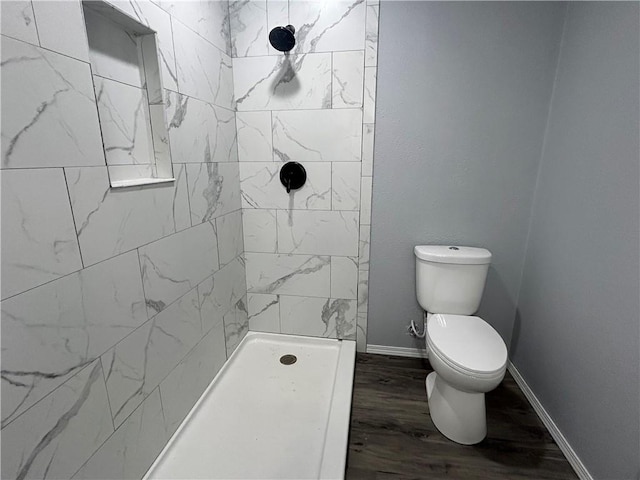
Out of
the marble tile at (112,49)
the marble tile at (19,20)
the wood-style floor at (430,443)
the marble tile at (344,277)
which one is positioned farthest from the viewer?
the marble tile at (344,277)

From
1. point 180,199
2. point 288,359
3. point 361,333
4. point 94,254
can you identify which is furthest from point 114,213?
point 361,333

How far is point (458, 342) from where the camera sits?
1427 millimetres

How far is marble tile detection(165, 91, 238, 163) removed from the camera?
1308 millimetres

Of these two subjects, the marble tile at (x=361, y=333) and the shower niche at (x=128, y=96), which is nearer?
the shower niche at (x=128, y=96)

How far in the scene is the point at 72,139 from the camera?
0.86 meters

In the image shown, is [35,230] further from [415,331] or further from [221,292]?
[415,331]

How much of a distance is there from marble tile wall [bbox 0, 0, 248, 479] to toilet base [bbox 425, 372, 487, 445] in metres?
1.21

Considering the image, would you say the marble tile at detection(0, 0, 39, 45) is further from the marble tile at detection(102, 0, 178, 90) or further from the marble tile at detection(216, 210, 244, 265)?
the marble tile at detection(216, 210, 244, 265)

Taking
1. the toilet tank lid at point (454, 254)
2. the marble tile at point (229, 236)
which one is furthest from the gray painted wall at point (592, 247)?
the marble tile at point (229, 236)

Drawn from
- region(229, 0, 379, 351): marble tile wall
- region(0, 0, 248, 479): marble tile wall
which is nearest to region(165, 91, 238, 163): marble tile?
region(0, 0, 248, 479): marble tile wall

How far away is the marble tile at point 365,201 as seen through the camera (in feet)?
5.91

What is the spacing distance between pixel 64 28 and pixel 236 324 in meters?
1.59

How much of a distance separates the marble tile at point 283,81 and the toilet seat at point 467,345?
133 cm

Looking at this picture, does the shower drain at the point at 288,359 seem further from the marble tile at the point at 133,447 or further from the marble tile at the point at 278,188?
the marble tile at the point at 278,188
